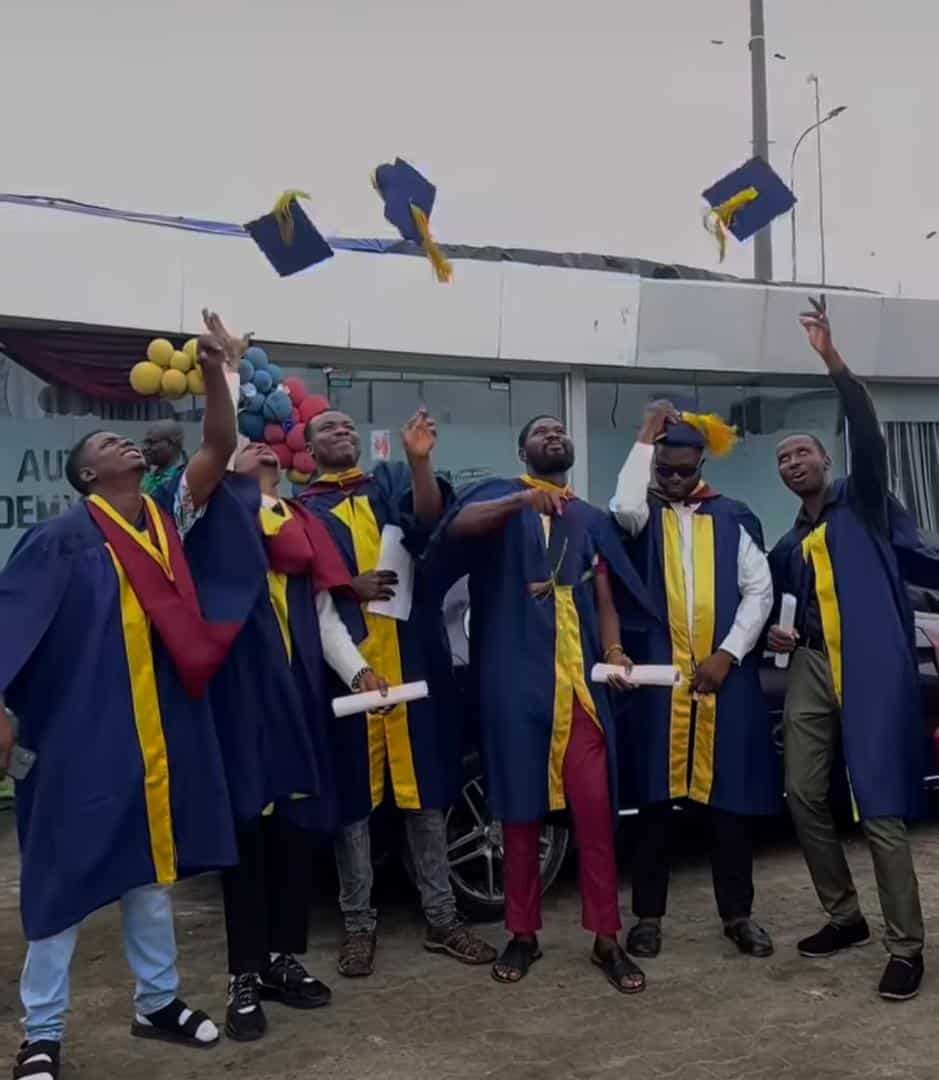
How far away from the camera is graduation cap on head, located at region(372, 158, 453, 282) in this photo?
488 centimetres

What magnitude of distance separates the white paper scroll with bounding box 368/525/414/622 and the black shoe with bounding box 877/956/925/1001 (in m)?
2.02

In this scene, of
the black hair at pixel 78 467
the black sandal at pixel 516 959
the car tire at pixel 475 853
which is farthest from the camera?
the car tire at pixel 475 853

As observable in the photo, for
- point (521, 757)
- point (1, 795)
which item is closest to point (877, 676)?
point (521, 757)

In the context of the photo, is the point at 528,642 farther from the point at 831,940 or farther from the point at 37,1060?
the point at 37,1060

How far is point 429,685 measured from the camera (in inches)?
184

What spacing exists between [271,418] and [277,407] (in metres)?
A: 0.08

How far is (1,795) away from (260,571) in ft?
14.9

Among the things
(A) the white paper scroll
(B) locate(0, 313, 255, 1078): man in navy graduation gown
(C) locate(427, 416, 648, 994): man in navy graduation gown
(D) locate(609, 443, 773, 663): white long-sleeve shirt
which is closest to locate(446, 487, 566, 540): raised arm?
(C) locate(427, 416, 648, 994): man in navy graduation gown

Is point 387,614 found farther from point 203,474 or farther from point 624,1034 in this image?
point 624,1034

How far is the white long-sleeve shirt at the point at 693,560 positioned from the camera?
15.2 feet

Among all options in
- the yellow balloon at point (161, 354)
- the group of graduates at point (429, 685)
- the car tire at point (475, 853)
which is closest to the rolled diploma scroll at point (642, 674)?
the group of graduates at point (429, 685)

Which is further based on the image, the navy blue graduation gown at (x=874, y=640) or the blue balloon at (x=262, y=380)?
the blue balloon at (x=262, y=380)

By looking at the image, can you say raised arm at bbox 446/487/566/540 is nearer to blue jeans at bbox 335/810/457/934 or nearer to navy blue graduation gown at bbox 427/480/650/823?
navy blue graduation gown at bbox 427/480/650/823

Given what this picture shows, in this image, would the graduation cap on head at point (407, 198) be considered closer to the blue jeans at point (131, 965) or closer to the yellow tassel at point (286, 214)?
the yellow tassel at point (286, 214)
